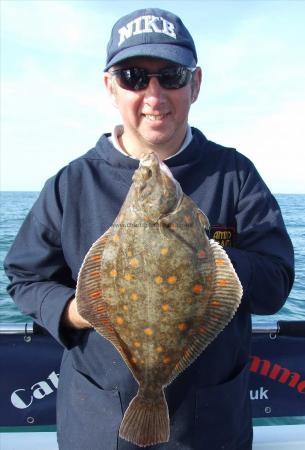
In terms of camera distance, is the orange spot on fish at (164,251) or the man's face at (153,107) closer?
the orange spot on fish at (164,251)

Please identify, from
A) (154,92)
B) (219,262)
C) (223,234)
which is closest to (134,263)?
(219,262)

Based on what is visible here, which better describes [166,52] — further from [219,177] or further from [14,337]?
[14,337]

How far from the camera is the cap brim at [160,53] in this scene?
2264 millimetres

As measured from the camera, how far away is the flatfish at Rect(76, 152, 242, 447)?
1.95m

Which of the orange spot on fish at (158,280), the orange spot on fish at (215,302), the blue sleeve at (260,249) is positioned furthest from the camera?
the blue sleeve at (260,249)

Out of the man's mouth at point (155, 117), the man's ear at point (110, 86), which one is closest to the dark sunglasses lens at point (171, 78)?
the man's mouth at point (155, 117)

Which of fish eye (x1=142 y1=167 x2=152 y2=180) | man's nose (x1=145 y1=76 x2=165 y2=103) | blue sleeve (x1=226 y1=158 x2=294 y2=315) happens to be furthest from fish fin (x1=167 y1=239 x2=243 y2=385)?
man's nose (x1=145 y1=76 x2=165 y2=103)

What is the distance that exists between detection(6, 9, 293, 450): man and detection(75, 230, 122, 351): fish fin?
0.65 ft

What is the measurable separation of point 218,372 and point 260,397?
1674 millimetres

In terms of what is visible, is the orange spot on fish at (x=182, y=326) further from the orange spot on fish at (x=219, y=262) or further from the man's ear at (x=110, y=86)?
the man's ear at (x=110, y=86)

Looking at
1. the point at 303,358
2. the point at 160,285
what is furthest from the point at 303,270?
the point at 160,285

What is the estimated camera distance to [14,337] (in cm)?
343

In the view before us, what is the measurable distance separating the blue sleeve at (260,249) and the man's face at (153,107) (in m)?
0.52

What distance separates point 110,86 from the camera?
260cm
